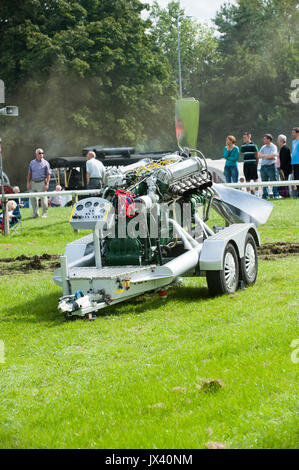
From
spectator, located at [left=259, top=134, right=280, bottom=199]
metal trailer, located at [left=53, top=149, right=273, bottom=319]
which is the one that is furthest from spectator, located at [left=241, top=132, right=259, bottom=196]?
metal trailer, located at [left=53, top=149, right=273, bottom=319]

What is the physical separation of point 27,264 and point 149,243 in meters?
4.44

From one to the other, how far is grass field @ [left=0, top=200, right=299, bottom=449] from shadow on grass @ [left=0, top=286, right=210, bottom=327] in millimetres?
17

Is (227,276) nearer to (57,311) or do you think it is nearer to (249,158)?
(57,311)

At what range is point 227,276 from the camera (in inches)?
353

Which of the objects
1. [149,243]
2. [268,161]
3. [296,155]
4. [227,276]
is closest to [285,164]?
[268,161]

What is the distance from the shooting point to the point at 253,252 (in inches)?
382

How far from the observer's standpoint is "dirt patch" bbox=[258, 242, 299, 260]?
12.0m

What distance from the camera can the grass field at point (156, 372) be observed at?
452 centimetres

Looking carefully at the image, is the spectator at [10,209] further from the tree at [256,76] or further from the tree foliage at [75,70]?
the tree at [256,76]

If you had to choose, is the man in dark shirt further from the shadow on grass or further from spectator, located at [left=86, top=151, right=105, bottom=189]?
the shadow on grass

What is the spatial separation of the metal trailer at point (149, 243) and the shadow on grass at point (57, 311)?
214 millimetres
